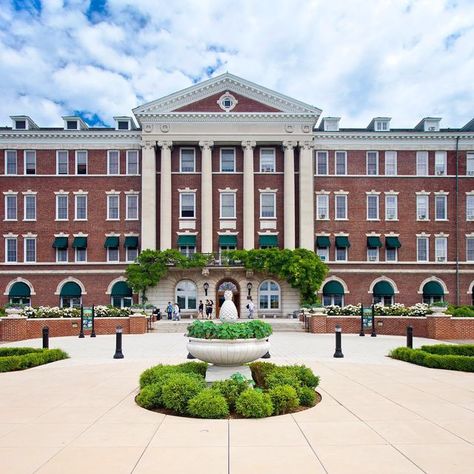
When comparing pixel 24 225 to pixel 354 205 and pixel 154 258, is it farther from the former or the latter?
pixel 354 205

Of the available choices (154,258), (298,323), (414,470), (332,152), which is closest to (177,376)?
(414,470)

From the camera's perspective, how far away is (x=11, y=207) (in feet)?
167

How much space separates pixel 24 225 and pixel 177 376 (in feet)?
144

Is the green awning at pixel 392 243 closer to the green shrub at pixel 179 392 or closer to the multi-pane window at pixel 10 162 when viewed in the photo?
the multi-pane window at pixel 10 162

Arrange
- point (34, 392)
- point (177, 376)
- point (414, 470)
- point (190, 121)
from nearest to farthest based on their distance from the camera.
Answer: point (414, 470) < point (177, 376) < point (34, 392) < point (190, 121)

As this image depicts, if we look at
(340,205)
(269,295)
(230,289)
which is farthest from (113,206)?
(340,205)

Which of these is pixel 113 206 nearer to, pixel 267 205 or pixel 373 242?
pixel 267 205

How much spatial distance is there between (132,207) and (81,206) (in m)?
5.02

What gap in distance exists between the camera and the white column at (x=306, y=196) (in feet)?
162

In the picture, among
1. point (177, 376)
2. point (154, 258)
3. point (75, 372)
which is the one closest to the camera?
point (177, 376)

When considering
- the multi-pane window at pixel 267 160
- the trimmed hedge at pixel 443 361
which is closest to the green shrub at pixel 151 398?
the trimmed hedge at pixel 443 361

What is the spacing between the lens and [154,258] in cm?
4703

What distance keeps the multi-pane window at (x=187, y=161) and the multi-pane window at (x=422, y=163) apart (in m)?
22.3

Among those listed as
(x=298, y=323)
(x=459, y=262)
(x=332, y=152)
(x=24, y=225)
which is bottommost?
(x=298, y=323)
